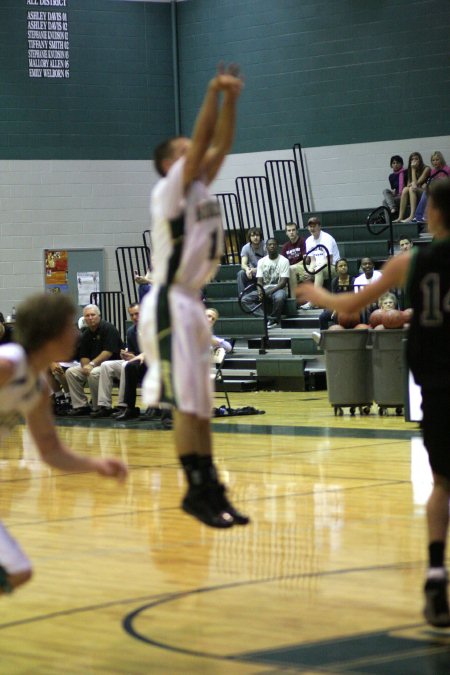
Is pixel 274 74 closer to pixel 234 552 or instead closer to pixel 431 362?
pixel 234 552

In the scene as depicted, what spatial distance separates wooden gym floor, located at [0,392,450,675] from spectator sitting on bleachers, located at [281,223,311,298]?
26.7 feet

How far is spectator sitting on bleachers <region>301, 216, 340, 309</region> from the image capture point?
1897 centimetres

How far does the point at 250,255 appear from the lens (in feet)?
65.9

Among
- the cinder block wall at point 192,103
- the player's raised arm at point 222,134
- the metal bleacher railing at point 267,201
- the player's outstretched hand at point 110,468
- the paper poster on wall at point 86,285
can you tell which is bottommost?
the player's outstretched hand at point 110,468

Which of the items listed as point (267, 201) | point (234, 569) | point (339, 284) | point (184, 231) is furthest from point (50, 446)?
point (267, 201)

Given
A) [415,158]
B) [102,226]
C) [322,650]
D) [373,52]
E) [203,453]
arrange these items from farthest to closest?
[102,226]
[373,52]
[415,158]
[203,453]
[322,650]

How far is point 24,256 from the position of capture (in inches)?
862

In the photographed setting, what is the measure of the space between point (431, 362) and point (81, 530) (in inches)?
129

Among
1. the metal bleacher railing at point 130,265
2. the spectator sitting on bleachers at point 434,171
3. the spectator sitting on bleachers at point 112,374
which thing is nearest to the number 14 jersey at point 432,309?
the spectator sitting on bleachers at point 112,374

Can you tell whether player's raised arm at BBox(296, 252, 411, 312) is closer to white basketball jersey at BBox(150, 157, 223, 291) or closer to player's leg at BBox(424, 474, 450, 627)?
white basketball jersey at BBox(150, 157, 223, 291)

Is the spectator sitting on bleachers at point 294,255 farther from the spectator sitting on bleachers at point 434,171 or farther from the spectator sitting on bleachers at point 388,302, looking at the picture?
the spectator sitting on bleachers at point 388,302

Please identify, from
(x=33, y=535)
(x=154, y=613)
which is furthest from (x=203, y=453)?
(x=33, y=535)

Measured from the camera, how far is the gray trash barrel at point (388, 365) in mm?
13141

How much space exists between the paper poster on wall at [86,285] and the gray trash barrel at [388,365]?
9.81 m
